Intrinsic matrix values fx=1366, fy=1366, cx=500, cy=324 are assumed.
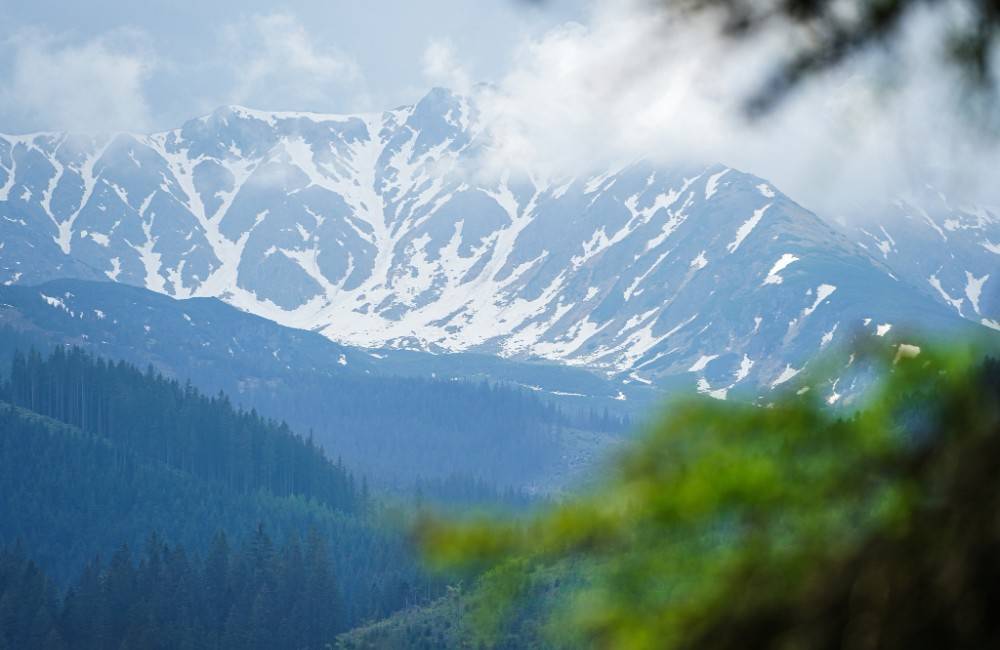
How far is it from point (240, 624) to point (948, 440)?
15712cm

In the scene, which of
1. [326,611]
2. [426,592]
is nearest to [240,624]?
[326,611]

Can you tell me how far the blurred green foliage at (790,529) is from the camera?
10.3 feet

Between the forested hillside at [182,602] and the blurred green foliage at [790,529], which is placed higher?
the blurred green foliage at [790,529]

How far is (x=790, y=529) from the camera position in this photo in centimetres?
384

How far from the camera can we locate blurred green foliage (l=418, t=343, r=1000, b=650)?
313 centimetres

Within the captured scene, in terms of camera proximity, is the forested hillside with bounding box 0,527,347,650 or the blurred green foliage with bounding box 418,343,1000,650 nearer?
the blurred green foliage with bounding box 418,343,1000,650

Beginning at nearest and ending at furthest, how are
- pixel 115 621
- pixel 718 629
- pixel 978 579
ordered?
1. pixel 978 579
2. pixel 718 629
3. pixel 115 621

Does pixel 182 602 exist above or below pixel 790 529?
below

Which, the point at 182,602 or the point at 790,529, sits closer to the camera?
the point at 790,529

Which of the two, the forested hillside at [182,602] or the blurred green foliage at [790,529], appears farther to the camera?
the forested hillside at [182,602]

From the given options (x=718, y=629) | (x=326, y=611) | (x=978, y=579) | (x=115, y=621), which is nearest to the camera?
(x=978, y=579)

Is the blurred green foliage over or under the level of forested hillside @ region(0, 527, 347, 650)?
over

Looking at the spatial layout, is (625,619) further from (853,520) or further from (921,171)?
(921,171)

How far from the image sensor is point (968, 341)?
13.6ft
